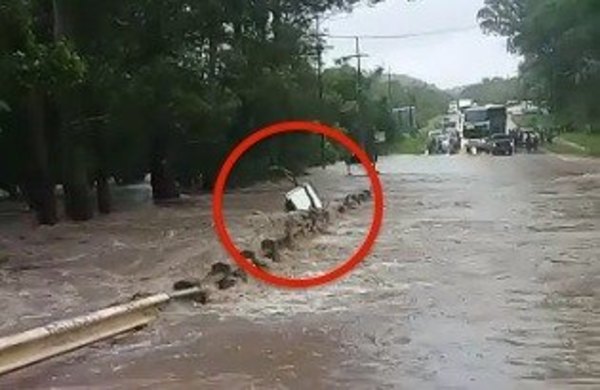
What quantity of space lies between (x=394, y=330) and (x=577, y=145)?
73205mm

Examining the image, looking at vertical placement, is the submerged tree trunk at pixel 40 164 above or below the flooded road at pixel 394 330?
above

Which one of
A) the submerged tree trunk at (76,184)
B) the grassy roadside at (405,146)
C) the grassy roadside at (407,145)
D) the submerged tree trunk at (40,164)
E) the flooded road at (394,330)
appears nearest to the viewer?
the flooded road at (394,330)

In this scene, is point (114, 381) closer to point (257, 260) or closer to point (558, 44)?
point (257, 260)

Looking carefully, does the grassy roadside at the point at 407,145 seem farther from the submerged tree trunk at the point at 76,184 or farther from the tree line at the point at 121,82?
the submerged tree trunk at the point at 76,184

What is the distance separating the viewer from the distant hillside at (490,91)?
14543 cm

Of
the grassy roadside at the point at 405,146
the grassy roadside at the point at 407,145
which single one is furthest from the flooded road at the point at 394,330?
the grassy roadside at the point at 405,146

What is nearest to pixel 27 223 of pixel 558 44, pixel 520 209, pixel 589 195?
pixel 520 209

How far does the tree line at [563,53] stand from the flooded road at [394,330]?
41035 mm

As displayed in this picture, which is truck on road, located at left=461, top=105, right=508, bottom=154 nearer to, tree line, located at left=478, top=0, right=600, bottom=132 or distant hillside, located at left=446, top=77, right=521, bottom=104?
tree line, located at left=478, top=0, right=600, bottom=132

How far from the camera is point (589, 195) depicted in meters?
33.4

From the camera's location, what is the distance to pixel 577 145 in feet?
266

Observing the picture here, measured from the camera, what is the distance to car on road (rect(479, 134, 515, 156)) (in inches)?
3036

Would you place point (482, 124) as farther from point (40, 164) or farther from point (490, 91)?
point (490, 91)

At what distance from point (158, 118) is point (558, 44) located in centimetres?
3766
